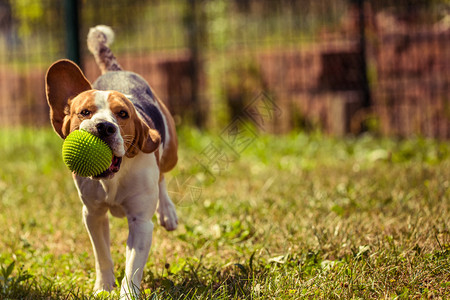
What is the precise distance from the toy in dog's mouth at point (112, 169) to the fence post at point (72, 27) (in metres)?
4.16

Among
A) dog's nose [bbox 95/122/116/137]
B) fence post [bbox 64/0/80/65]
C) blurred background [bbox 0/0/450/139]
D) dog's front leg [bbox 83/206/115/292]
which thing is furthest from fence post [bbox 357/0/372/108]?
dog's nose [bbox 95/122/116/137]

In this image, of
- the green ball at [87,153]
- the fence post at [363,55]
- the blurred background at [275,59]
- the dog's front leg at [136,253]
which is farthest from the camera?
the fence post at [363,55]

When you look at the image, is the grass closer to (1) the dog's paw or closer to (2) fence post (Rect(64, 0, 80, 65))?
(1) the dog's paw

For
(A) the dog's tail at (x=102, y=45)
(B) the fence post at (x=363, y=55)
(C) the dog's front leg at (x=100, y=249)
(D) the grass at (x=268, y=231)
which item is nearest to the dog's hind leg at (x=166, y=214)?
(D) the grass at (x=268, y=231)

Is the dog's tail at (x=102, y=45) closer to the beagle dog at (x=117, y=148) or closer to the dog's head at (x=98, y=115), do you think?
the beagle dog at (x=117, y=148)

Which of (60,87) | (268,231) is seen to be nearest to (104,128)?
(60,87)

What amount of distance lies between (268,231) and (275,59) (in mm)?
5356

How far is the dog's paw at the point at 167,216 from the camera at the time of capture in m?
3.45

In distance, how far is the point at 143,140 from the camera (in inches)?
105

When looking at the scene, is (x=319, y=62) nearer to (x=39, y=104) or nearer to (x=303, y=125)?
(x=303, y=125)

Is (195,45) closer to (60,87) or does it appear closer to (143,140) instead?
(60,87)

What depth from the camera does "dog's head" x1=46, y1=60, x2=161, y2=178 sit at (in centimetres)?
249

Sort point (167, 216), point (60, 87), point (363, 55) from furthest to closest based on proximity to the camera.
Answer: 1. point (363, 55)
2. point (167, 216)
3. point (60, 87)

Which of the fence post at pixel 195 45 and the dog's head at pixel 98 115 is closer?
the dog's head at pixel 98 115
